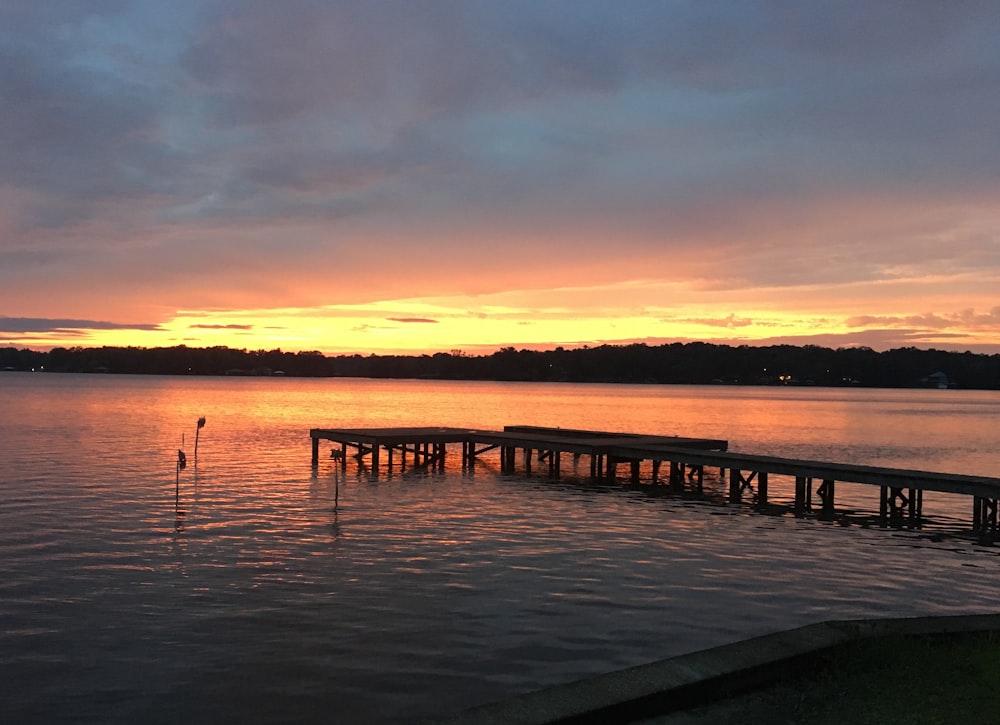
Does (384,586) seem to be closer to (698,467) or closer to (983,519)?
(983,519)

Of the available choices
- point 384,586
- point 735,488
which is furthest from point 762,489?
point 384,586

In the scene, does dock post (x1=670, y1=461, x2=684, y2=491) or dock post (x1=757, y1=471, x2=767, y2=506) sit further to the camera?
dock post (x1=670, y1=461, x2=684, y2=491)

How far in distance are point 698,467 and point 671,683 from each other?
3240 centimetres

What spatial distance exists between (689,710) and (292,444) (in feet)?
160

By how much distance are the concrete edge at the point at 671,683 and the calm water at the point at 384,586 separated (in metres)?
2.97

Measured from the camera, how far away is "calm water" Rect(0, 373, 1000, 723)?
36.7ft

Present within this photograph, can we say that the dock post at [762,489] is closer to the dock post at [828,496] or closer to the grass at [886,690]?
the dock post at [828,496]

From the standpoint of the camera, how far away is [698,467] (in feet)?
129

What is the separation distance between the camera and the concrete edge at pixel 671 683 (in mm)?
7359

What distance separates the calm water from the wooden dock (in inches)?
57.6

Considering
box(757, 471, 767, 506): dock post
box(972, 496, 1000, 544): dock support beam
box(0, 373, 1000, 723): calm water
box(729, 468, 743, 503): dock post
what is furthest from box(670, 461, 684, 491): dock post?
box(972, 496, 1000, 544): dock support beam

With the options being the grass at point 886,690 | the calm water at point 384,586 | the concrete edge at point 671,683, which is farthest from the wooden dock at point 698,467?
the concrete edge at point 671,683

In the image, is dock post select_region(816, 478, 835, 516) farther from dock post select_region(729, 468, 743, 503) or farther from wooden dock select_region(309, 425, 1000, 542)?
dock post select_region(729, 468, 743, 503)

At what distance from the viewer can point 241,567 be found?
18094 mm
